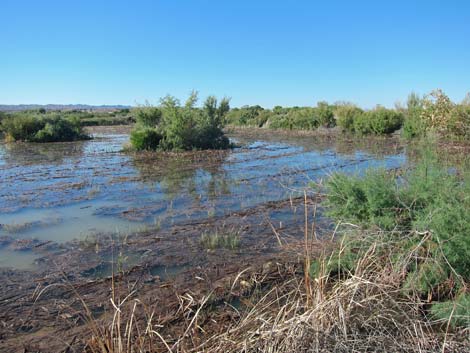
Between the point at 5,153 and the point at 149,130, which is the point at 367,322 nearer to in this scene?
the point at 149,130

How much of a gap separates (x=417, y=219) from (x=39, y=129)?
30.2 m

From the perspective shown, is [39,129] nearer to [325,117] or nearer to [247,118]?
[325,117]

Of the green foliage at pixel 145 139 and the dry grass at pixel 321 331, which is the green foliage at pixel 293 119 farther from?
the dry grass at pixel 321 331

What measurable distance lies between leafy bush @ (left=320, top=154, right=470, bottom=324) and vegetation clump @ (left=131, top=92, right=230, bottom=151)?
1713 cm

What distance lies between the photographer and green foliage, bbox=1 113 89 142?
28906 mm

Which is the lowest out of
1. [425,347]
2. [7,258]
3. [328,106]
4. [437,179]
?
[7,258]

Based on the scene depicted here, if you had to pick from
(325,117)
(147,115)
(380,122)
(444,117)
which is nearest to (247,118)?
(325,117)

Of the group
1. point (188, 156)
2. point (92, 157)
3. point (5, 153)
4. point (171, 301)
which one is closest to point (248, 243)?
point (171, 301)

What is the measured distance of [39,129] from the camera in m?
29.9

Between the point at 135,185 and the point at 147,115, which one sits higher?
the point at 147,115

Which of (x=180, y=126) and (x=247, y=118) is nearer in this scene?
(x=180, y=126)

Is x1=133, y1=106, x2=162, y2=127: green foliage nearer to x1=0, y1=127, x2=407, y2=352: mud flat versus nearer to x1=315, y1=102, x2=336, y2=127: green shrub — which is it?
x1=0, y1=127, x2=407, y2=352: mud flat

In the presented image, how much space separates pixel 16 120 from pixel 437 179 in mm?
30079

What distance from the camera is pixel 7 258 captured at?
6.42m
